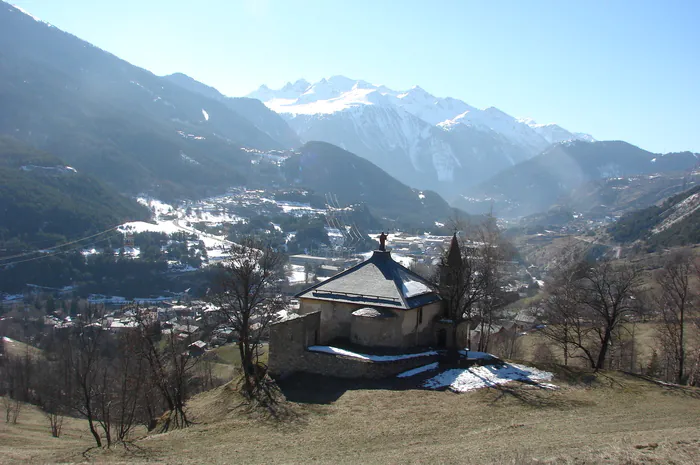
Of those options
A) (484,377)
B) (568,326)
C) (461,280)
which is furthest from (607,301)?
(484,377)

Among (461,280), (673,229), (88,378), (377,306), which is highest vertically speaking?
(673,229)

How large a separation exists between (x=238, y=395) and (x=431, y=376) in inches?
433

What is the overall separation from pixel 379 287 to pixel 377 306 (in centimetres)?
189

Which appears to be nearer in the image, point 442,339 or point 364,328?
point 364,328

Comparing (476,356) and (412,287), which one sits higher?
(412,287)

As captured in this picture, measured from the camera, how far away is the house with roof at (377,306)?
31203 mm

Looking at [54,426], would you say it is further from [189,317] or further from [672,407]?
[189,317]

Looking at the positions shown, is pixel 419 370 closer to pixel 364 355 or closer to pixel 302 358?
pixel 364 355

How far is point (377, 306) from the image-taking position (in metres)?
32.0

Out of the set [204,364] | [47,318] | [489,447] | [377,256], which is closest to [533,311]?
[204,364]

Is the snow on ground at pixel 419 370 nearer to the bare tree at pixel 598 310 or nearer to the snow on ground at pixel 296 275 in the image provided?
the bare tree at pixel 598 310

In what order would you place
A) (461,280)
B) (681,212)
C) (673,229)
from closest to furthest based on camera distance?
(461,280) → (673,229) → (681,212)

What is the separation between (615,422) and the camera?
20891 mm

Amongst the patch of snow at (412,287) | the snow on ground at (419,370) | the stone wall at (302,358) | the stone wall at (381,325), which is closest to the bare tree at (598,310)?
the stone wall at (381,325)
